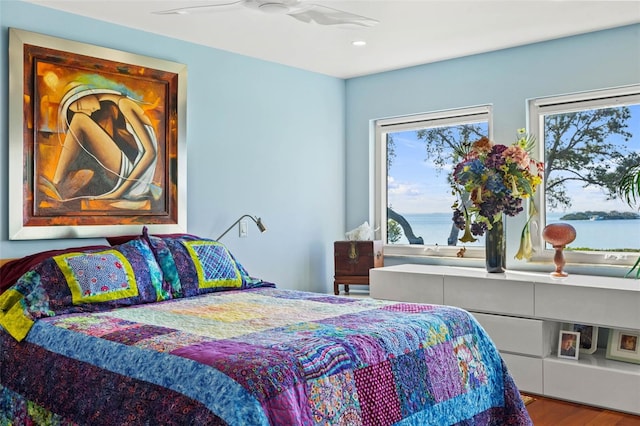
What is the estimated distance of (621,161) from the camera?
395 centimetres

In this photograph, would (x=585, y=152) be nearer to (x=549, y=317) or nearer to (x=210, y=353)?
(x=549, y=317)

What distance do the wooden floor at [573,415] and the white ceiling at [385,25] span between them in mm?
2235

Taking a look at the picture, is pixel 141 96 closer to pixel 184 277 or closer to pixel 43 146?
pixel 43 146

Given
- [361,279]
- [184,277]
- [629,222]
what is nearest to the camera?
[184,277]

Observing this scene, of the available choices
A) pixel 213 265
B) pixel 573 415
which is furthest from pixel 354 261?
pixel 573 415

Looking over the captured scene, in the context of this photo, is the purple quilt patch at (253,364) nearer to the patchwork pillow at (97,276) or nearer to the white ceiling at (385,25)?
the patchwork pillow at (97,276)

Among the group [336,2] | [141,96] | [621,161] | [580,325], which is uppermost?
[336,2]

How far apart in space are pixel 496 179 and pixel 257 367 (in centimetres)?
257

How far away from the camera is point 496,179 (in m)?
3.98

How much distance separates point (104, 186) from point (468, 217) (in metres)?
2.38

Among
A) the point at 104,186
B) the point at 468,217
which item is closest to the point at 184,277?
the point at 104,186

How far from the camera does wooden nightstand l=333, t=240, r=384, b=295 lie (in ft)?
15.5

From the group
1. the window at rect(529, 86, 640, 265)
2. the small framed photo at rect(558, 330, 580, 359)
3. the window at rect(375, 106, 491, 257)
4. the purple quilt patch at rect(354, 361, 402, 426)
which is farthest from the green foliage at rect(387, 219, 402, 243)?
the purple quilt patch at rect(354, 361, 402, 426)

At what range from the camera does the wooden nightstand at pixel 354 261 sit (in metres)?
4.71
